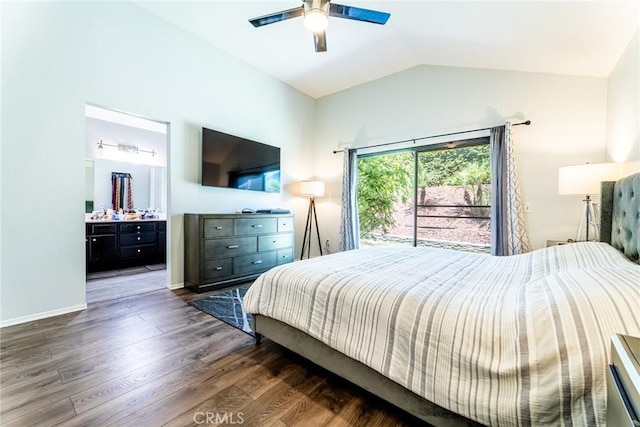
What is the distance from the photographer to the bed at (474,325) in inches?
31.7

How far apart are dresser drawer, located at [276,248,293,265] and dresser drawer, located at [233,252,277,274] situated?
104 mm

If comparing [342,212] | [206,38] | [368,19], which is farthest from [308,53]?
[342,212]

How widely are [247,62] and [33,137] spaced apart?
8.78 feet

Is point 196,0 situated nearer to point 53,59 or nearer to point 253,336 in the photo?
point 53,59

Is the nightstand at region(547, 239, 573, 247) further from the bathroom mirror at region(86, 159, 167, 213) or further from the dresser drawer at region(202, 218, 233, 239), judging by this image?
the bathroom mirror at region(86, 159, 167, 213)

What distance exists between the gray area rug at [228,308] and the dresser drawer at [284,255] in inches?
34.8

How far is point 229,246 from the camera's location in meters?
3.23

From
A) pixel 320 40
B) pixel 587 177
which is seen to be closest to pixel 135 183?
pixel 320 40

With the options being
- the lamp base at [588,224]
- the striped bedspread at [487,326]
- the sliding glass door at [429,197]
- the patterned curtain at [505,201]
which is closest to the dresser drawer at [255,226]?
the sliding glass door at [429,197]

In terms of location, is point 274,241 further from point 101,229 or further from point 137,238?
point 101,229

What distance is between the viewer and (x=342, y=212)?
14.1 ft

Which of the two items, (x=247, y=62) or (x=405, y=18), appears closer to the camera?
(x=405, y=18)

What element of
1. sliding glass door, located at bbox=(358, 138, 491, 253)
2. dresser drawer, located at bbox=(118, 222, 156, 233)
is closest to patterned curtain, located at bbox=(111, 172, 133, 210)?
dresser drawer, located at bbox=(118, 222, 156, 233)

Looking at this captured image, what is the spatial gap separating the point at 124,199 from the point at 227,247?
2964 mm
